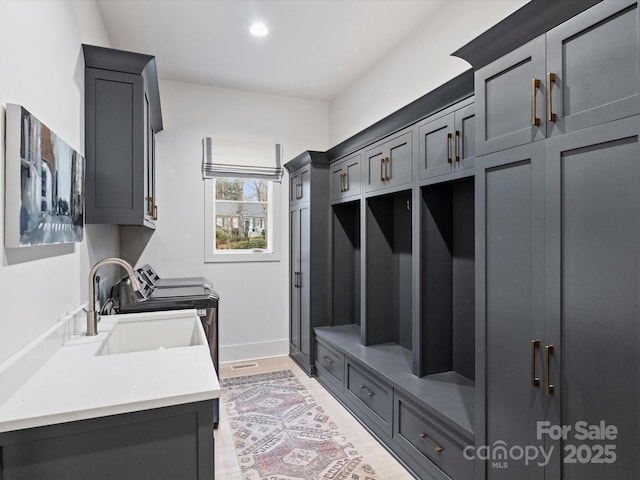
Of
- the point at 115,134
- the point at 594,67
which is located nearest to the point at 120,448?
the point at 115,134

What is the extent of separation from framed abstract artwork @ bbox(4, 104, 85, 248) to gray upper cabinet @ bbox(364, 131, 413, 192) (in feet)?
6.50

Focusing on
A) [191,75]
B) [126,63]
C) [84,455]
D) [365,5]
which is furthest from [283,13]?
[84,455]

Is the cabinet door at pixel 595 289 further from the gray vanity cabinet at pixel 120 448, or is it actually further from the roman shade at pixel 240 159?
the roman shade at pixel 240 159

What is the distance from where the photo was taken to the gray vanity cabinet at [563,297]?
3.90 ft

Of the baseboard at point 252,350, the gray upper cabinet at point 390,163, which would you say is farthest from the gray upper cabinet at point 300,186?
the baseboard at point 252,350

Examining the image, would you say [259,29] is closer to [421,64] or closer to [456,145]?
[421,64]

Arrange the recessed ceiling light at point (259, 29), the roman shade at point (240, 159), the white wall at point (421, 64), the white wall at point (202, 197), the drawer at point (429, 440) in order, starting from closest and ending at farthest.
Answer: the drawer at point (429, 440), the white wall at point (421, 64), the recessed ceiling light at point (259, 29), the white wall at point (202, 197), the roman shade at point (240, 159)

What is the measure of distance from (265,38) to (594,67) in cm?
256

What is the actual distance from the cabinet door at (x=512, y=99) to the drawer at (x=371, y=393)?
5.58 ft

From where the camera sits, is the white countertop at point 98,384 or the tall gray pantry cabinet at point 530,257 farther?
Result: the tall gray pantry cabinet at point 530,257

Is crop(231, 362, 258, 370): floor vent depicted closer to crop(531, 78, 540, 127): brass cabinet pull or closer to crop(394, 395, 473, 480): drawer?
crop(394, 395, 473, 480): drawer

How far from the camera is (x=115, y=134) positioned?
2.29 m

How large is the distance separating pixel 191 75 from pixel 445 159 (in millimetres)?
2858

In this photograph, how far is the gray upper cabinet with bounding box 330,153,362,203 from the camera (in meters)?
3.32
